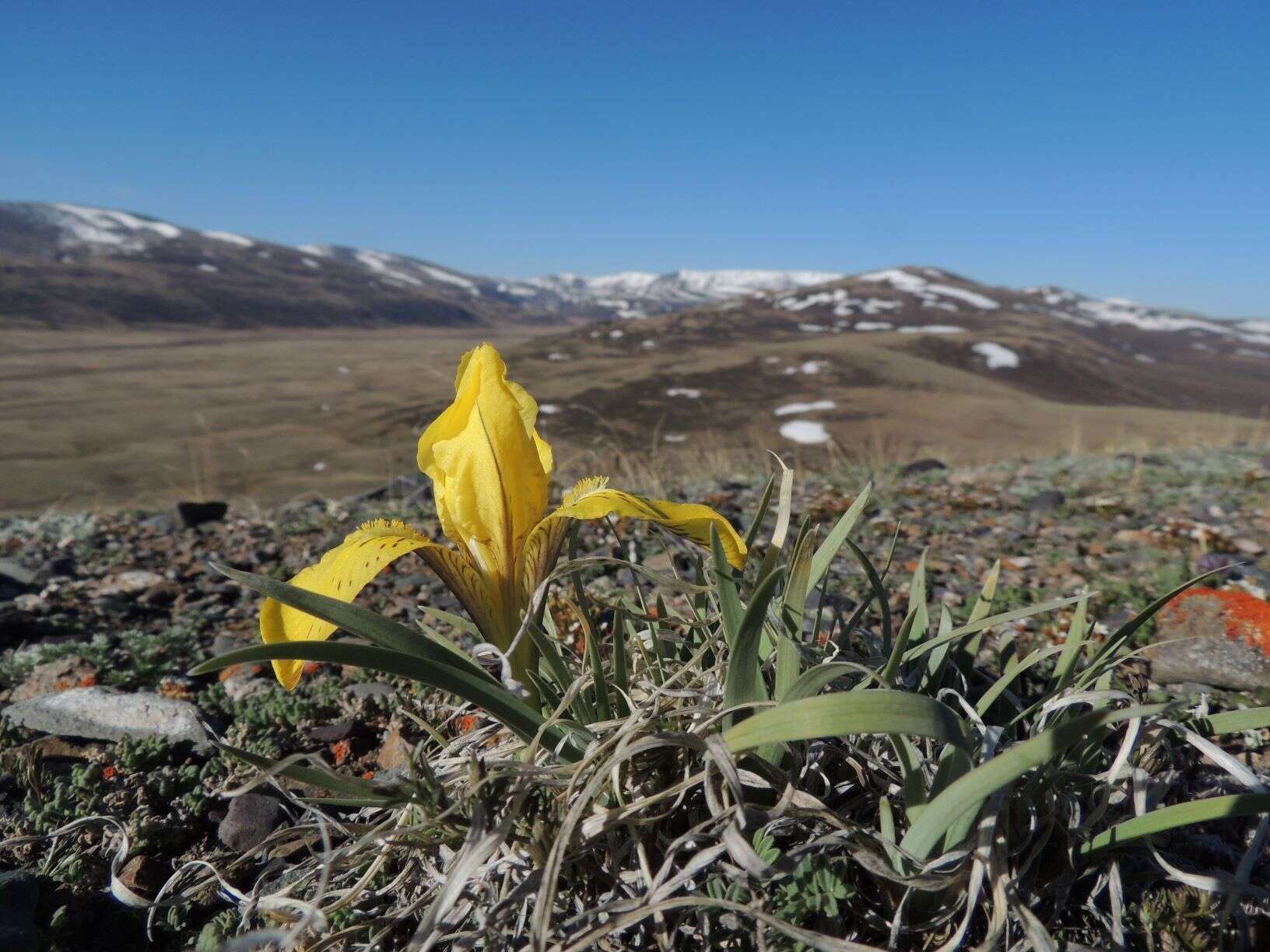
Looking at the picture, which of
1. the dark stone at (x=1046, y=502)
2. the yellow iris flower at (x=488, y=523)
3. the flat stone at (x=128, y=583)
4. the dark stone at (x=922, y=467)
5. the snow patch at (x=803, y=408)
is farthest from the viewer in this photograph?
the snow patch at (x=803, y=408)

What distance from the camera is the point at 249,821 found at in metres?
1.93

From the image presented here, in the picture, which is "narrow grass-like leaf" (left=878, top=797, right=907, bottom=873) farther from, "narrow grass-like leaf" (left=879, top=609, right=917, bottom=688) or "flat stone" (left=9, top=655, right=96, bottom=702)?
"flat stone" (left=9, top=655, right=96, bottom=702)

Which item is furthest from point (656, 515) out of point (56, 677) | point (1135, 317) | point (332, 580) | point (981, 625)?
point (1135, 317)

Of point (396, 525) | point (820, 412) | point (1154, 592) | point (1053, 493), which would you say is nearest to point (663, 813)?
point (396, 525)

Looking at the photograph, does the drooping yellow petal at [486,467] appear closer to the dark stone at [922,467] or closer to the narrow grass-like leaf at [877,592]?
the narrow grass-like leaf at [877,592]

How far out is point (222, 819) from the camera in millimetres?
1990

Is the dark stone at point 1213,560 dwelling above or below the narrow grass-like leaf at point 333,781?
below

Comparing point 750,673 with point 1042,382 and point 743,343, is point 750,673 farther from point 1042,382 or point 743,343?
point 743,343

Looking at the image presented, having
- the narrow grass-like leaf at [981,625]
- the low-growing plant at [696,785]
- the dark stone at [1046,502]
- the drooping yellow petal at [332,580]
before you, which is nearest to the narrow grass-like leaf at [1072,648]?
the low-growing plant at [696,785]

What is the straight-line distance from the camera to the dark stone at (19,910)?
1.48 metres

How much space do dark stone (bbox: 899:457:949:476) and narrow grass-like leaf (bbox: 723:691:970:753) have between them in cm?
650

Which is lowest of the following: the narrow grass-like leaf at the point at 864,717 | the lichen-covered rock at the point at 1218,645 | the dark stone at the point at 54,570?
the dark stone at the point at 54,570

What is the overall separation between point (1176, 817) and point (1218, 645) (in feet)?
5.44

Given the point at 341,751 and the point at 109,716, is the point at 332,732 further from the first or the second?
the point at 109,716
